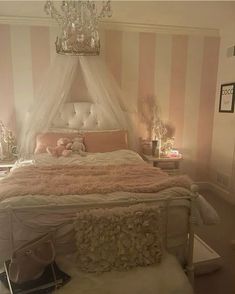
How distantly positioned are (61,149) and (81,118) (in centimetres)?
76

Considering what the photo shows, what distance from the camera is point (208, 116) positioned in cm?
452

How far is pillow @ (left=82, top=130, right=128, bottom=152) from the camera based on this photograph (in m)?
3.58

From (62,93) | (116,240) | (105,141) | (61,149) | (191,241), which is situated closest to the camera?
(116,240)

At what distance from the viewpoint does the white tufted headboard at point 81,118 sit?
3877mm

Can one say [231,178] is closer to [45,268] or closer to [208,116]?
[208,116]

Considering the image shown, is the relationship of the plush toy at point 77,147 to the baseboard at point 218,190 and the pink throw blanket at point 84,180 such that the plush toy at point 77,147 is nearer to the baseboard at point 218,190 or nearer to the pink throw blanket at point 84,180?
the pink throw blanket at point 84,180

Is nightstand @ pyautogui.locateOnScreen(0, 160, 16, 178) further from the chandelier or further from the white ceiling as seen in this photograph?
the white ceiling

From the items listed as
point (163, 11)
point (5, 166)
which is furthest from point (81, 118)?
point (163, 11)

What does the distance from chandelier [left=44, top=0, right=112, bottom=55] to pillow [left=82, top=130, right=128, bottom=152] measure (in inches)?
47.8

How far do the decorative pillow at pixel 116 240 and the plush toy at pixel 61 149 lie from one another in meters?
1.61

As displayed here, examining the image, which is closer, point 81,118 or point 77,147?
point 77,147

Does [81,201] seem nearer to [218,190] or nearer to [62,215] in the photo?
[62,215]

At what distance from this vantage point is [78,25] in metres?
2.58

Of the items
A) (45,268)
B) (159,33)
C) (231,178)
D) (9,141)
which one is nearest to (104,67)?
(159,33)
